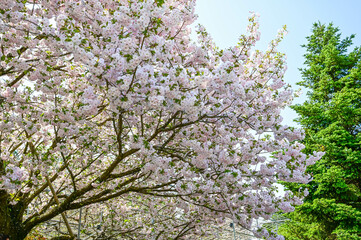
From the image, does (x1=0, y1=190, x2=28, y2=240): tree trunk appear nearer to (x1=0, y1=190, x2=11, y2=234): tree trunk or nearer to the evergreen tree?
(x1=0, y1=190, x2=11, y2=234): tree trunk

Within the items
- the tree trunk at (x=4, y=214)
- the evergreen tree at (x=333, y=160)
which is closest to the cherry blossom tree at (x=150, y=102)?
the tree trunk at (x=4, y=214)

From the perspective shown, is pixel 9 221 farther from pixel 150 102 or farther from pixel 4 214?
Answer: pixel 150 102

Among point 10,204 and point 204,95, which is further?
point 10,204

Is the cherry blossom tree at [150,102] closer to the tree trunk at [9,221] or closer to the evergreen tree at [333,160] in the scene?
the tree trunk at [9,221]

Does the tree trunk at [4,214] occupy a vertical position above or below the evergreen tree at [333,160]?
below

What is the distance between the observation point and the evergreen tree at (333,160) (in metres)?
10.1

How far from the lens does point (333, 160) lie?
10.8m

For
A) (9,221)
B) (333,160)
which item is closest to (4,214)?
(9,221)

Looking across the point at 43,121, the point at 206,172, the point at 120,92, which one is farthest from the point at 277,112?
the point at 43,121

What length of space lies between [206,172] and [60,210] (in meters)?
2.44

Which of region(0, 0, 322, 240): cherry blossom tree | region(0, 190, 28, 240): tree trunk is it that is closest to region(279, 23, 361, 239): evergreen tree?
region(0, 0, 322, 240): cherry blossom tree

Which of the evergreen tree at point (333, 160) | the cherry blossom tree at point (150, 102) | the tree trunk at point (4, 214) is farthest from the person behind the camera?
the evergreen tree at point (333, 160)

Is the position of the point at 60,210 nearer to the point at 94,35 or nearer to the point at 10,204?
the point at 10,204

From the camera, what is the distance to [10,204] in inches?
203
